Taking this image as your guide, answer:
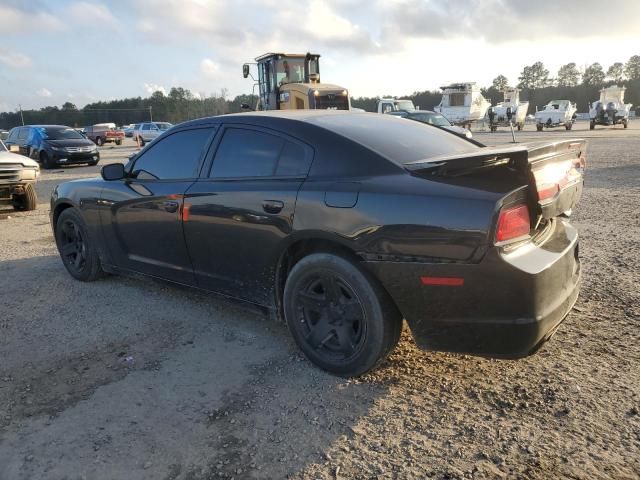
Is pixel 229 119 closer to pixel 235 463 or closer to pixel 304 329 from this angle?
pixel 304 329

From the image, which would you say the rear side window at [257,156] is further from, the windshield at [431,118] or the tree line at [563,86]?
the tree line at [563,86]

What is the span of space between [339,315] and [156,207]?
6.16 feet

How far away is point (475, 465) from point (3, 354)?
3.23 metres

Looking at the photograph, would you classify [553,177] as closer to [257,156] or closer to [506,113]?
[257,156]

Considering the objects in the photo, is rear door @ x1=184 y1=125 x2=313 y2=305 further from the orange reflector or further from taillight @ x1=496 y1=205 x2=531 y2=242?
taillight @ x1=496 y1=205 x2=531 y2=242

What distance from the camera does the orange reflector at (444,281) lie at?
101 inches

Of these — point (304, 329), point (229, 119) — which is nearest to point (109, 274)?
point (229, 119)

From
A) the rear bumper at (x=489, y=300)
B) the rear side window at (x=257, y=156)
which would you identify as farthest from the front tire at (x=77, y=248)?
the rear bumper at (x=489, y=300)

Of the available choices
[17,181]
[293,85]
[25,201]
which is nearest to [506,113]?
[293,85]

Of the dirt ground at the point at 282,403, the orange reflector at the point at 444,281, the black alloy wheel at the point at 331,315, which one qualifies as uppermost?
the orange reflector at the point at 444,281

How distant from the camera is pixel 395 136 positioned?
11.2 ft

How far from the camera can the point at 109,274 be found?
5242mm

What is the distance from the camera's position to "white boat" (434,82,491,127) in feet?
123

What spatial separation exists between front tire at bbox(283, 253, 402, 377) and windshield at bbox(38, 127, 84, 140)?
17922 mm
